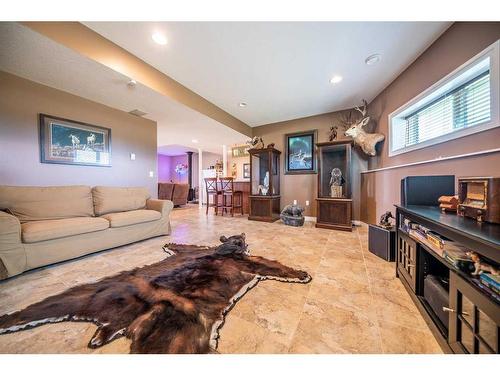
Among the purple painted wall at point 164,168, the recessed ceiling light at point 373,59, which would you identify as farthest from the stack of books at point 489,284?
the purple painted wall at point 164,168

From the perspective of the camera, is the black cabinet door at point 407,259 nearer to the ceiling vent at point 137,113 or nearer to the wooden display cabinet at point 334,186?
the wooden display cabinet at point 334,186

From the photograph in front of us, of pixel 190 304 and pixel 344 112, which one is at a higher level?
pixel 344 112

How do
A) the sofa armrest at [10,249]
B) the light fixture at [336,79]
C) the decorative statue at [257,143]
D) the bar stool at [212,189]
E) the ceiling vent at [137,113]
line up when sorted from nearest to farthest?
the sofa armrest at [10,249] → the light fixture at [336,79] → the ceiling vent at [137,113] → the decorative statue at [257,143] → the bar stool at [212,189]

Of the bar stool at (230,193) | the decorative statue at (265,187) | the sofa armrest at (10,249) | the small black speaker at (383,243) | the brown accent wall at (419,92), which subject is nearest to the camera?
the brown accent wall at (419,92)

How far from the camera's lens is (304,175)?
4305 mm

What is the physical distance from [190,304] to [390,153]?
10.8ft

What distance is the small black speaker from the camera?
1.92 meters

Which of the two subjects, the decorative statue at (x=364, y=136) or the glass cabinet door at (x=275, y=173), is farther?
the glass cabinet door at (x=275, y=173)

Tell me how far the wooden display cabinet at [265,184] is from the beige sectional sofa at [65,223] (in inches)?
82.2

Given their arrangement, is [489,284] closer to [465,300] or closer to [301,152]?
[465,300]

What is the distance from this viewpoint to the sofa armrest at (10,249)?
1.54 meters

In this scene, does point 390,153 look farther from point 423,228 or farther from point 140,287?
point 140,287

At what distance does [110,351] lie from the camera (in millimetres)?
892
